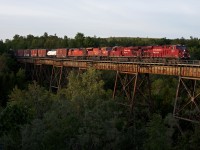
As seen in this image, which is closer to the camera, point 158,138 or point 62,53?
point 158,138

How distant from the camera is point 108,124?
23.6m

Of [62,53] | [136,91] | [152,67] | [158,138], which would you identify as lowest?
[158,138]

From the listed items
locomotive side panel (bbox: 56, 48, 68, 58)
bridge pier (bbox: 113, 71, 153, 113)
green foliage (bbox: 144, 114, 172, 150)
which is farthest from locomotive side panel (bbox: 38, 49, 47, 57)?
green foliage (bbox: 144, 114, 172, 150)

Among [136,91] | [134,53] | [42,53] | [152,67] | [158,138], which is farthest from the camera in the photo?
[42,53]

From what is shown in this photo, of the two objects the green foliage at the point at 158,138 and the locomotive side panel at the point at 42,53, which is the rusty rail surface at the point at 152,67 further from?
the locomotive side panel at the point at 42,53

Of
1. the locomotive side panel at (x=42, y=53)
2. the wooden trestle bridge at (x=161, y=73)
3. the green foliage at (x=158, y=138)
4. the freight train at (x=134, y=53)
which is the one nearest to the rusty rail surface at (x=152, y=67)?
the wooden trestle bridge at (x=161, y=73)

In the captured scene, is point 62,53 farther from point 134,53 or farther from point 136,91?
point 136,91

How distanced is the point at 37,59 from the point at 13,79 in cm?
569

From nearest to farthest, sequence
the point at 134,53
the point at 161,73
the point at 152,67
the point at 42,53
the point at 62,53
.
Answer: the point at 161,73, the point at 152,67, the point at 134,53, the point at 62,53, the point at 42,53

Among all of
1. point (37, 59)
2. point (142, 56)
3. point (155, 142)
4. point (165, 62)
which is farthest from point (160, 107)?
point (37, 59)

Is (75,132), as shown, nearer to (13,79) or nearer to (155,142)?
(155,142)

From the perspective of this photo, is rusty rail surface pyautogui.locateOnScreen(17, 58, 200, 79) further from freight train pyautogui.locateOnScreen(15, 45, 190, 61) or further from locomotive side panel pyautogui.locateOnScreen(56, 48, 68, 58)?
locomotive side panel pyautogui.locateOnScreen(56, 48, 68, 58)

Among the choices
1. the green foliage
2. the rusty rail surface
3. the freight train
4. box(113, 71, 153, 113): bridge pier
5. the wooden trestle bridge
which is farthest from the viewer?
the freight train

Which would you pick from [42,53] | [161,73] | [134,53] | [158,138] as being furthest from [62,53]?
[158,138]
